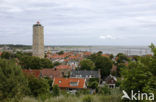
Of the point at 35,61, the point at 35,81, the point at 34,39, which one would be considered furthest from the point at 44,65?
the point at 34,39

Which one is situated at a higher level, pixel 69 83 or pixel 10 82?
pixel 10 82

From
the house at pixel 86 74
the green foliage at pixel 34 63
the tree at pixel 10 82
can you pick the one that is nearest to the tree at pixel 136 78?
the tree at pixel 10 82

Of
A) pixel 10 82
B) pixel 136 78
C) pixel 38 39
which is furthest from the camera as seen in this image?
pixel 38 39

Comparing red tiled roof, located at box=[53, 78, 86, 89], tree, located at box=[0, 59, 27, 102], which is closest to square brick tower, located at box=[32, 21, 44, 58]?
red tiled roof, located at box=[53, 78, 86, 89]

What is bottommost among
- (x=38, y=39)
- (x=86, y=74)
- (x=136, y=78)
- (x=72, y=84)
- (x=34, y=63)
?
(x=72, y=84)

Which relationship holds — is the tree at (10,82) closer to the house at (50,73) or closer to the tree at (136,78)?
the tree at (136,78)

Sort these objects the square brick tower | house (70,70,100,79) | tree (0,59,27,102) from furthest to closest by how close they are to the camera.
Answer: the square brick tower, house (70,70,100,79), tree (0,59,27,102)

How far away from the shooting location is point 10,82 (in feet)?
24.0

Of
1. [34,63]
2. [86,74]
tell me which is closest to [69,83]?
[86,74]

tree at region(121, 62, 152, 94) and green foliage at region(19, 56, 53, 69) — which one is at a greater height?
tree at region(121, 62, 152, 94)

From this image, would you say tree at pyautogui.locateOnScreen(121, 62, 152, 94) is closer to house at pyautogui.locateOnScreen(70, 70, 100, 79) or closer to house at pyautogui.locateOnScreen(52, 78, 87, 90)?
house at pyautogui.locateOnScreen(52, 78, 87, 90)

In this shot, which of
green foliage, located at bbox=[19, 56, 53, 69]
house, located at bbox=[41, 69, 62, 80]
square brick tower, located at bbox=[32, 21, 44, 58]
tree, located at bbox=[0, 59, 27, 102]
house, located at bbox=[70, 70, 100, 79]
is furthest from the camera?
square brick tower, located at bbox=[32, 21, 44, 58]

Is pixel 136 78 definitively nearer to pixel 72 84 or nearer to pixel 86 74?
pixel 72 84

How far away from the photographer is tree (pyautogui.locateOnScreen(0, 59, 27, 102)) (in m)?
7.05
